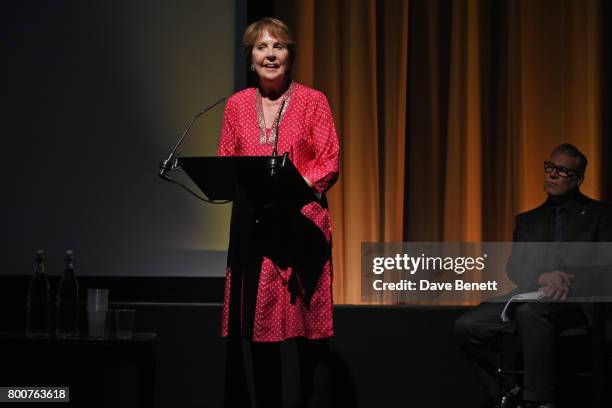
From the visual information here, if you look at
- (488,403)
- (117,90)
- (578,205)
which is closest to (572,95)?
(578,205)

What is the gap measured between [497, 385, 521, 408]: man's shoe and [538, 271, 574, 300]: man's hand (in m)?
0.40

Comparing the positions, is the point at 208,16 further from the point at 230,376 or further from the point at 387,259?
the point at 230,376

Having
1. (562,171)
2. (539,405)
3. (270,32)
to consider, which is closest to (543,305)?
(539,405)

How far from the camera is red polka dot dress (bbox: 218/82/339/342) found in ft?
8.89

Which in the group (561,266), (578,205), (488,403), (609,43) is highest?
(609,43)

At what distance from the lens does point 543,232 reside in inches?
139

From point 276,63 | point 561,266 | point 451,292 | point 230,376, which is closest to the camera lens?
point 230,376

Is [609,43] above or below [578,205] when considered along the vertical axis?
above

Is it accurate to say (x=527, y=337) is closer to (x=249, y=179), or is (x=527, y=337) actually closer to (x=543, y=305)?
(x=543, y=305)

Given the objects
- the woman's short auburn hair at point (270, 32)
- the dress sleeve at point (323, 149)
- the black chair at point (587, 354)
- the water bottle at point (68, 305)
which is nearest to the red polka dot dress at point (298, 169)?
the dress sleeve at point (323, 149)

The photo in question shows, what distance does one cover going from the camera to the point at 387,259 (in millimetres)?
3943

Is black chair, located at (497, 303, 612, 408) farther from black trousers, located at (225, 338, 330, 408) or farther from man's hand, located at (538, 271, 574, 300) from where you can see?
black trousers, located at (225, 338, 330, 408)

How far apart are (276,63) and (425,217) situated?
1516mm

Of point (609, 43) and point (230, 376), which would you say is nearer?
point (230, 376)
